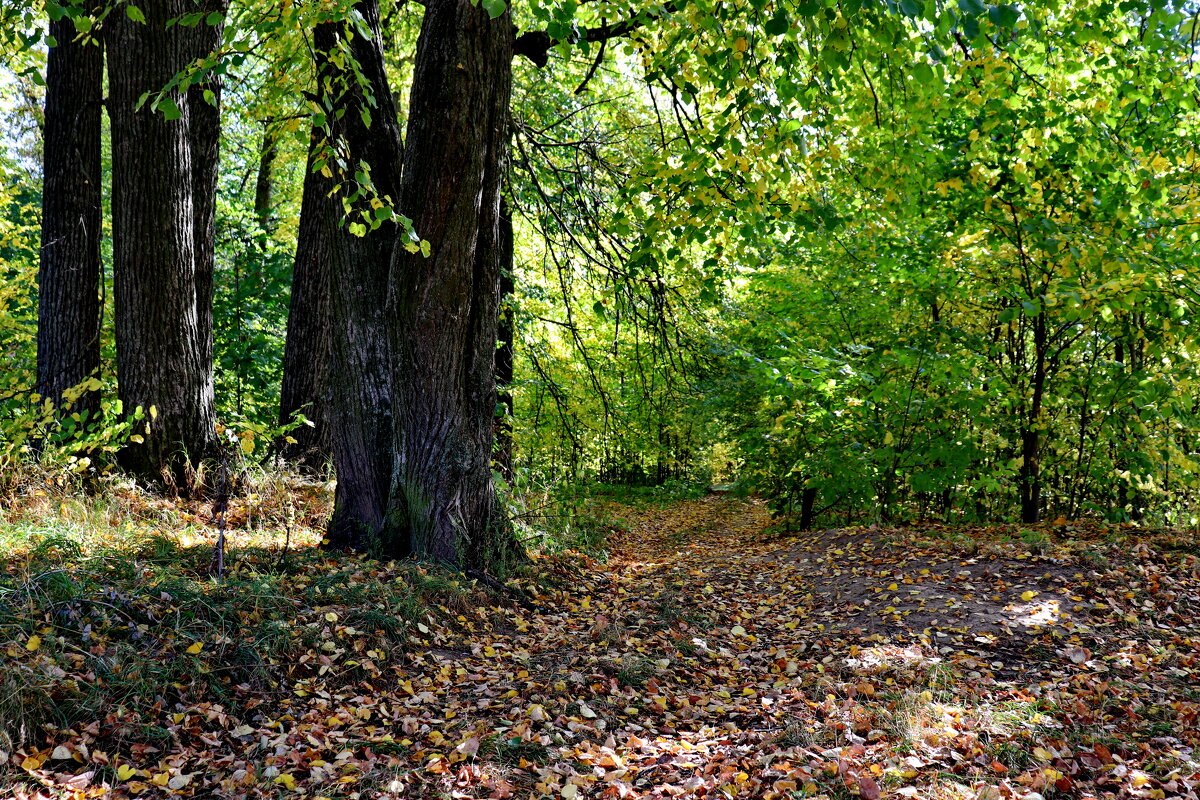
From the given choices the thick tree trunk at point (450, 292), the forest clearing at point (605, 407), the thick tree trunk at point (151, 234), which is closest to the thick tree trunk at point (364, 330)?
the forest clearing at point (605, 407)

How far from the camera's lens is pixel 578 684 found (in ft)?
13.4

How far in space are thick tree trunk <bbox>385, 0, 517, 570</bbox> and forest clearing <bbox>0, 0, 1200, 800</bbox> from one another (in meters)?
0.03

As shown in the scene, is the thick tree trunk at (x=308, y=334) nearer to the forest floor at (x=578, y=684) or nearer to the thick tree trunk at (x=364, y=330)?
the thick tree trunk at (x=364, y=330)

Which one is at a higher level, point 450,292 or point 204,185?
point 204,185

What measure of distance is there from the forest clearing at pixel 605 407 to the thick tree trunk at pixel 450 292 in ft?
0.08

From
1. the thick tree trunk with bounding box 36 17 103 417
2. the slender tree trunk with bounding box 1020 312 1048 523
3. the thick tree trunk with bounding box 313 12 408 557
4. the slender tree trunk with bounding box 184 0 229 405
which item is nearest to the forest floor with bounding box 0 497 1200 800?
the thick tree trunk with bounding box 313 12 408 557

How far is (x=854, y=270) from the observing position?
8844 mm

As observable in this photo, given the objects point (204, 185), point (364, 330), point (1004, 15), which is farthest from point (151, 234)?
point (1004, 15)

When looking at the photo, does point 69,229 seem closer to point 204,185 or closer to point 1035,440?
point 204,185

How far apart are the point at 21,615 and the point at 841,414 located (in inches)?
289

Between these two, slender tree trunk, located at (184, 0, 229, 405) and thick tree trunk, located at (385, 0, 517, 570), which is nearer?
thick tree trunk, located at (385, 0, 517, 570)

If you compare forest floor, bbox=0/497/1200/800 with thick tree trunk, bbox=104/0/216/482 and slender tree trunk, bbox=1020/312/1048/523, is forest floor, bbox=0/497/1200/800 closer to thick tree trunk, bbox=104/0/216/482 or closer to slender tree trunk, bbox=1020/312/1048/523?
thick tree trunk, bbox=104/0/216/482

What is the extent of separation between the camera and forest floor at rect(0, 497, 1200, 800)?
9.91 feet

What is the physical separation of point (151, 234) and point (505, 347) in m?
3.54
